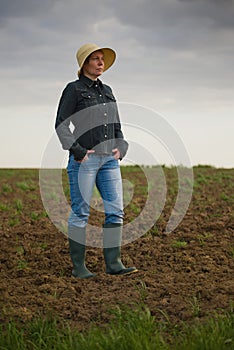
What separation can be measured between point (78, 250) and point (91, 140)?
1.01m

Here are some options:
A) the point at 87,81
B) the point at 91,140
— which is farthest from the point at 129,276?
the point at 87,81

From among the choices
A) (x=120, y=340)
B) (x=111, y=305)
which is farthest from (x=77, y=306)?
(x=120, y=340)

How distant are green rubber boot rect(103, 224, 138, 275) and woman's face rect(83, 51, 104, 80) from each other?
132 cm

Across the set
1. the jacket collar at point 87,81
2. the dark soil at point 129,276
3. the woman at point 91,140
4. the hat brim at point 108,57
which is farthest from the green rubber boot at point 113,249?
the hat brim at point 108,57

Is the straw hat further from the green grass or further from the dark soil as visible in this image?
the green grass

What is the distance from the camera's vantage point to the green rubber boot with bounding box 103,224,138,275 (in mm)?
5602

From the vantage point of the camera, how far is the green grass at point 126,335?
12.0 feet

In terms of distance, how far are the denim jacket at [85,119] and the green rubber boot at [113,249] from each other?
66cm

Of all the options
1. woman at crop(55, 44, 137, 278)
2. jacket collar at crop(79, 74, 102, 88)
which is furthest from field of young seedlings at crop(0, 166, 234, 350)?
jacket collar at crop(79, 74, 102, 88)

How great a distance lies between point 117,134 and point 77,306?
5.24 feet

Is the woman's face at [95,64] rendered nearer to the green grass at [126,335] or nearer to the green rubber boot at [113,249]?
the green rubber boot at [113,249]

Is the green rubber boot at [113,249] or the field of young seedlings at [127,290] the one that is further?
the green rubber boot at [113,249]

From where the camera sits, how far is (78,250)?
18.6 ft

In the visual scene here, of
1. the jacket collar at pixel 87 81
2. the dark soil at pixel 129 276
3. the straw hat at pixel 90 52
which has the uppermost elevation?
the straw hat at pixel 90 52
